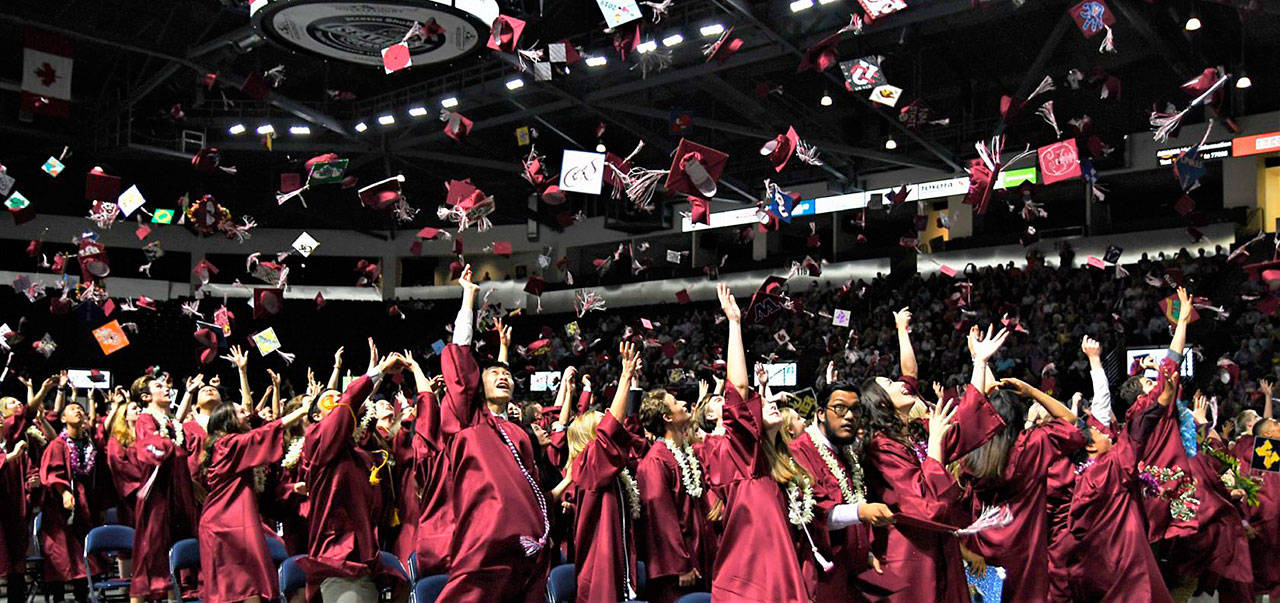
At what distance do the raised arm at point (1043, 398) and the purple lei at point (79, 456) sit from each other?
7275mm

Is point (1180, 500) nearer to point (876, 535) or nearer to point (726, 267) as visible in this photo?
point (876, 535)

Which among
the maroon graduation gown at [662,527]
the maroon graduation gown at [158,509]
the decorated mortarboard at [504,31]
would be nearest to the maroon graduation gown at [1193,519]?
the maroon graduation gown at [662,527]

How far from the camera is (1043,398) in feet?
19.8

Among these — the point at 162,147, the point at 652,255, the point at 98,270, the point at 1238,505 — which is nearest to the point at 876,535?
the point at 1238,505

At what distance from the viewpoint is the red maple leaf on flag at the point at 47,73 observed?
1886 cm

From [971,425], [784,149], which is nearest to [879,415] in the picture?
[971,425]

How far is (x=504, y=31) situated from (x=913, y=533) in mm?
8047

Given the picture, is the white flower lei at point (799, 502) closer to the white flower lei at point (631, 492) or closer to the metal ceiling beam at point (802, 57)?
the white flower lei at point (631, 492)

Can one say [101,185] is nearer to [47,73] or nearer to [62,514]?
[47,73]

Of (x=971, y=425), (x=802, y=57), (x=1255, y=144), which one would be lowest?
(x=971, y=425)

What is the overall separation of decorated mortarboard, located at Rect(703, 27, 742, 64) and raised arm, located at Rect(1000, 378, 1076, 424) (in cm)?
843

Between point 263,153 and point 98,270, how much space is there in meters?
11.3

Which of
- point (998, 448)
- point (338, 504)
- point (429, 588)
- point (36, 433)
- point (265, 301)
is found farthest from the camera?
point (265, 301)

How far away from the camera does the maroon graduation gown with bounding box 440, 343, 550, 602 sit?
16.3 ft
